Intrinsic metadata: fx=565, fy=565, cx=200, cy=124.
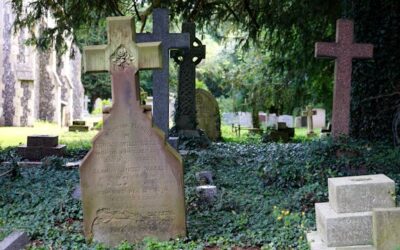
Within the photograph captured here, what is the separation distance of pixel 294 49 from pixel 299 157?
19.4ft

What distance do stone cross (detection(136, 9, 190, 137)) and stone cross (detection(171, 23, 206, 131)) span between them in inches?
96.5

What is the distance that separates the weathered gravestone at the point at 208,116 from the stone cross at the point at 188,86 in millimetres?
3015

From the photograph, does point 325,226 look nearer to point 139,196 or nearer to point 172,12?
point 139,196

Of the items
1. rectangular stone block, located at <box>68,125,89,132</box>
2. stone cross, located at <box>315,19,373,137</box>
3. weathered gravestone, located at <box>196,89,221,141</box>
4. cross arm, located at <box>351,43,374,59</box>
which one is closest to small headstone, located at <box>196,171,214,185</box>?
stone cross, located at <box>315,19,373,137</box>

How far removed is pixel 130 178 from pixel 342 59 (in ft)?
15.3

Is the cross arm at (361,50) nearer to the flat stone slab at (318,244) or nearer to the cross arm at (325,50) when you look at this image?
the cross arm at (325,50)

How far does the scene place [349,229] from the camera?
4461 mm

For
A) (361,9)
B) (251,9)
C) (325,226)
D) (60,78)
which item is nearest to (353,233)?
(325,226)

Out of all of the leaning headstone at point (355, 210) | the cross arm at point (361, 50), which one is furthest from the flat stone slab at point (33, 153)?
the leaning headstone at point (355, 210)

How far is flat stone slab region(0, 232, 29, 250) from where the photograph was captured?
488 cm

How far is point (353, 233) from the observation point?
14.6 feet

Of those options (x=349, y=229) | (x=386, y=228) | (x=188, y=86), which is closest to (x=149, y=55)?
(x=349, y=229)

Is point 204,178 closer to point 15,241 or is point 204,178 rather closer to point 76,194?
point 76,194

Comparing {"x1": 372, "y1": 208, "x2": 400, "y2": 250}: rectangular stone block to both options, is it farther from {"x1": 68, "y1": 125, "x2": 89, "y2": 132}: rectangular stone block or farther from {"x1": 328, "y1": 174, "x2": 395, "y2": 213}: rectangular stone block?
{"x1": 68, "y1": 125, "x2": 89, "y2": 132}: rectangular stone block
